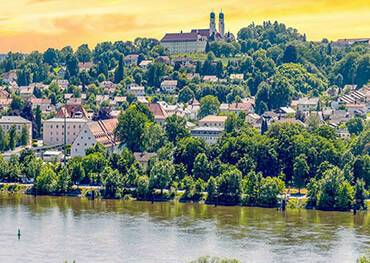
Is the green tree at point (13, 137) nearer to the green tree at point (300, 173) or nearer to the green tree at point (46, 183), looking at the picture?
the green tree at point (46, 183)

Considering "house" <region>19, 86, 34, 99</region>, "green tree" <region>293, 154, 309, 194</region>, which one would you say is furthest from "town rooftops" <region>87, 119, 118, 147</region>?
"house" <region>19, 86, 34, 99</region>

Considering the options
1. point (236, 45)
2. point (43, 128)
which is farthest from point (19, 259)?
point (236, 45)

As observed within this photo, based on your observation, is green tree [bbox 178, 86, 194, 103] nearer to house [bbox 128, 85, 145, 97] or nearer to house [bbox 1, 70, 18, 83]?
house [bbox 128, 85, 145, 97]

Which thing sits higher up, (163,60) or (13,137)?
(163,60)

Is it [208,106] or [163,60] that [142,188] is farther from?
[163,60]

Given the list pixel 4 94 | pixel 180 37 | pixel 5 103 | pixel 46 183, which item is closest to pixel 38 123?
pixel 5 103

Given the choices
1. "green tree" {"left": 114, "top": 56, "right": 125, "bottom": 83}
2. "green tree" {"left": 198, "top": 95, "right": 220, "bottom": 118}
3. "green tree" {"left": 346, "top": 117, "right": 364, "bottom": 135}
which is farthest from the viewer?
"green tree" {"left": 114, "top": 56, "right": 125, "bottom": 83}
